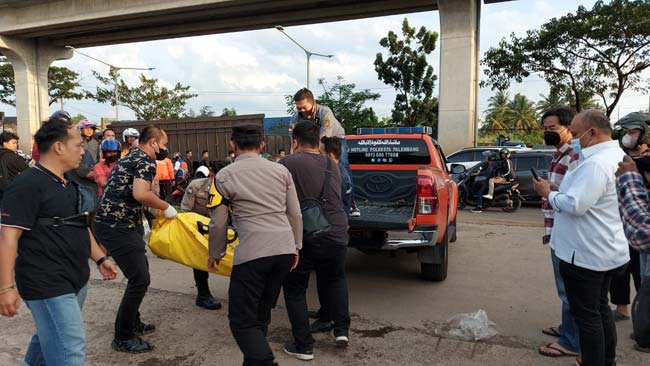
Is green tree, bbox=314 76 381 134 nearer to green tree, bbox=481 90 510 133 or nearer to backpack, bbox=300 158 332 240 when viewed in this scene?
backpack, bbox=300 158 332 240

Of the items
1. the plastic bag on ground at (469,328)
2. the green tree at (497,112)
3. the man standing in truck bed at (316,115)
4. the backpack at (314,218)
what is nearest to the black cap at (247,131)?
the backpack at (314,218)

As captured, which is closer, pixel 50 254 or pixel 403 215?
pixel 50 254

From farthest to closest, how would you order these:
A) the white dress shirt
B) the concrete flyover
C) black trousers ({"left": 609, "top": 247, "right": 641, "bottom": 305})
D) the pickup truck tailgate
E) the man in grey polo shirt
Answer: the concrete flyover < the pickup truck tailgate < black trousers ({"left": 609, "top": 247, "right": 641, "bottom": 305}) < the man in grey polo shirt < the white dress shirt

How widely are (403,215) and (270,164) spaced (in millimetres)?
2475

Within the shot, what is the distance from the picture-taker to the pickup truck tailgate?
4602mm


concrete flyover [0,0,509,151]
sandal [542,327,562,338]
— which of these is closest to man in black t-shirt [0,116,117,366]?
sandal [542,327,562,338]

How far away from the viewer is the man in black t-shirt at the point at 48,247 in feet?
7.00

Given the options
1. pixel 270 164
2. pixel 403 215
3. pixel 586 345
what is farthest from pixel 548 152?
pixel 270 164

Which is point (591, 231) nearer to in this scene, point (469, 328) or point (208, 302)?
point (469, 328)

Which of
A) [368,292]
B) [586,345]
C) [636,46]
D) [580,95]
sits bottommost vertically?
[368,292]

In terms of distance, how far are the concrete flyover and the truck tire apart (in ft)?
36.9

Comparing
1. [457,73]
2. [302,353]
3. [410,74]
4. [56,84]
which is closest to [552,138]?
[302,353]

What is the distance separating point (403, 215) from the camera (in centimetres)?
498

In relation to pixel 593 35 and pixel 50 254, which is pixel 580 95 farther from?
pixel 50 254
